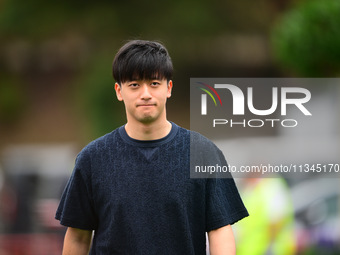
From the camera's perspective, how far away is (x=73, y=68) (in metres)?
25.1

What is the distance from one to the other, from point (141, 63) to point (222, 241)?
2.70 feet

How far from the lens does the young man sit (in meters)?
3.34

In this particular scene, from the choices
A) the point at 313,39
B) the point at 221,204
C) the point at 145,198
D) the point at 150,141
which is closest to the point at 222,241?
the point at 221,204

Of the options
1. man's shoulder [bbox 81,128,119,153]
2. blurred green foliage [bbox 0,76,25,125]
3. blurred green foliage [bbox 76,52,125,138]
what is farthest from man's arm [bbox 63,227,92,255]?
blurred green foliage [bbox 0,76,25,125]

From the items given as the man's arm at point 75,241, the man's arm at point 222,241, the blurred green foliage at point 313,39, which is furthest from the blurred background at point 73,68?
the man's arm at point 222,241

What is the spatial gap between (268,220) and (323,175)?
1415 millimetres

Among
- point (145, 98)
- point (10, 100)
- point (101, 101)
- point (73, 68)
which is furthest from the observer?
point (73, 68)

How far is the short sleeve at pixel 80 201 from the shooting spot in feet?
11.3

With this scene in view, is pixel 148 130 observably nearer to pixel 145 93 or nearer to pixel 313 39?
pixel 145 93

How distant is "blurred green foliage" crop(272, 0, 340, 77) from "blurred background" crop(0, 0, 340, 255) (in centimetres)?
471

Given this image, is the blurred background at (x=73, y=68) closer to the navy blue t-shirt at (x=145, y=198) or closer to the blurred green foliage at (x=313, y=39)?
the blurred green foliage at (x=313, y=39)

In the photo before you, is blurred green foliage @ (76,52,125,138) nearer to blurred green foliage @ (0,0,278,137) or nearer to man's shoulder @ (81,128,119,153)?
blurred green foliage @ (0,0,278,137)

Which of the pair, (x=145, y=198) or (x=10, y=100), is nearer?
(x=145, y=198)

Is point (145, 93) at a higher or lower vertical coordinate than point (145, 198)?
higher
